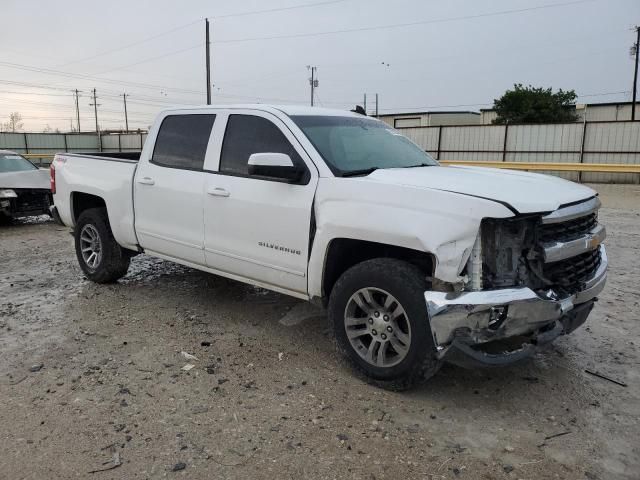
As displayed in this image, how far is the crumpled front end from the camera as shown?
10.3ft

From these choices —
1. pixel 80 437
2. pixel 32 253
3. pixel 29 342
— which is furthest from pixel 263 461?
pixel 32 253

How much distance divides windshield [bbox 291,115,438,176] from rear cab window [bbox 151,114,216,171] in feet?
3.20

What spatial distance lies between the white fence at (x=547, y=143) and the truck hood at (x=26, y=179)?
62.5 feet

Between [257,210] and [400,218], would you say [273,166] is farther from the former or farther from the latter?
[400,218]

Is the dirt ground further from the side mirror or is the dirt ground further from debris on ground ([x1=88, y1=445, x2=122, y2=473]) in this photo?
the side mirror

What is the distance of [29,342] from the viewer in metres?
4.46

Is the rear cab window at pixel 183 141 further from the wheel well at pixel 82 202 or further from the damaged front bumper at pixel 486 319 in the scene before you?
the damaged front bumper at pixel 486 319

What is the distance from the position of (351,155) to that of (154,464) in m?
2.54

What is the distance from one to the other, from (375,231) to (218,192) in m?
1.60

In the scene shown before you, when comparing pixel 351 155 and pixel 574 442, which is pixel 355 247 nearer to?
pixel 351 155

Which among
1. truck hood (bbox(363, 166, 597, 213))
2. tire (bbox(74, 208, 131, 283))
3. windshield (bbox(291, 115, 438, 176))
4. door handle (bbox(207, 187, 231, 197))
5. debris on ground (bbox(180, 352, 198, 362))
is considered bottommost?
debris on ground (bbox(180, 352, 198, 362))

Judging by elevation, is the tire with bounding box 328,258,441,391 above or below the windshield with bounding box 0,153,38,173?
below

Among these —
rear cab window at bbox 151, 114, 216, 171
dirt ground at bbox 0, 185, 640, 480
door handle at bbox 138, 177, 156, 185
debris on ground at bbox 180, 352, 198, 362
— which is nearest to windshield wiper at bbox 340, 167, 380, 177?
dirt ground at bbox 0, 185, 640, 480

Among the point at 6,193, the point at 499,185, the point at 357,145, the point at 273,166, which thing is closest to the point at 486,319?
the point at 499,185
